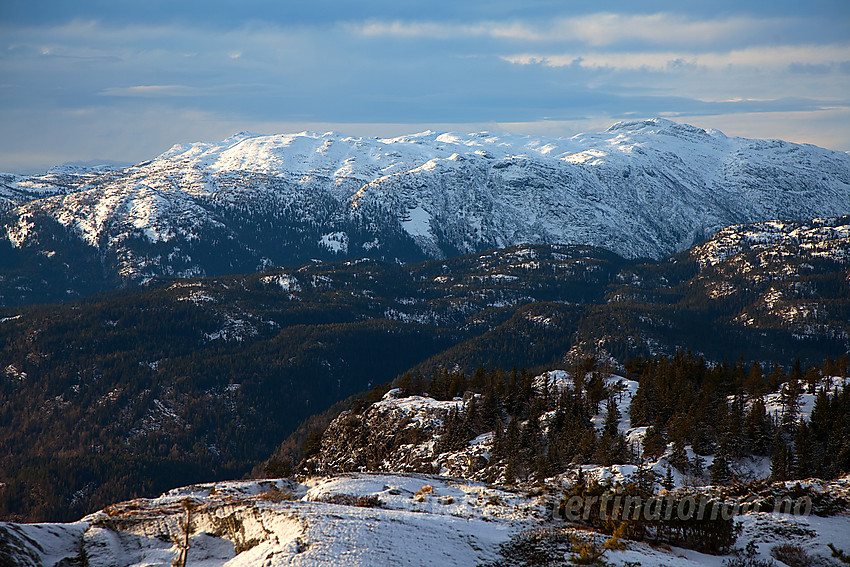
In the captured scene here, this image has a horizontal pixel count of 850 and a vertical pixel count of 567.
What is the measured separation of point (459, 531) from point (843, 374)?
420ft

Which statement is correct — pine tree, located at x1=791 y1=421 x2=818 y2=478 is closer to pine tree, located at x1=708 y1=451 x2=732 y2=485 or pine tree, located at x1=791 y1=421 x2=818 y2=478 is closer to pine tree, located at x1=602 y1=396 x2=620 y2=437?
pine tree, located at x1=708 y1=451 x2=732 y2=485

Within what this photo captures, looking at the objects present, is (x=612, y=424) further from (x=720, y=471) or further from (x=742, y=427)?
(x=720, y=471)

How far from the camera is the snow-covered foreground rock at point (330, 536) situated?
32.9m

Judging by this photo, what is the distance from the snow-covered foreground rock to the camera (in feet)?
108

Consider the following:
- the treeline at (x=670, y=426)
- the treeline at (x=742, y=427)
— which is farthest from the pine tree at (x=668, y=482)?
the treeline at (x=742, y=427)

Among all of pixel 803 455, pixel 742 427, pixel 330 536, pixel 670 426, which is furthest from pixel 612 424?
pixel 330 536

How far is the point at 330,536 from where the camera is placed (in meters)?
34.0

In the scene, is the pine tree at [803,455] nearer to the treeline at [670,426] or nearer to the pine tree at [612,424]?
the treeline at [670,426]

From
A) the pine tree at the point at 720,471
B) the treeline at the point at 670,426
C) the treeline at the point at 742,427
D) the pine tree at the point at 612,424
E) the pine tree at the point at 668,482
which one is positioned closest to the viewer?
the pine tree at the point at 668,482

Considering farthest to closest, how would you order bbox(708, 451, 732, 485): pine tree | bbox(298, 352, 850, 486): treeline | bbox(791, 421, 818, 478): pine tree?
bbox(298, 352, 850, 486): treeline → bbox(708, 451, 732, 485): pine tree → bbox(791, 421, 818, 478): pine tree

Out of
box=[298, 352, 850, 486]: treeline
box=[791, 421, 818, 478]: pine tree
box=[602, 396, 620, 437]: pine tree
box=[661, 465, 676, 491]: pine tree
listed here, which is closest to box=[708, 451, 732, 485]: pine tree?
box=[298, 352, 850, 486]: treeline

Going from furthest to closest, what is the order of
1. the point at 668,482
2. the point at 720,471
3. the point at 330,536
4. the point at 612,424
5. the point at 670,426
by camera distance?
the point at 612,424 < the point at 670,426 < the point at 720,471 < the point at 668,482 < the point at 330,536

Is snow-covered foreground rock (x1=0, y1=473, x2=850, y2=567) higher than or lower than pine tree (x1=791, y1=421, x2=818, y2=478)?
higher

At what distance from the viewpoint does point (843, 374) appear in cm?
12838
